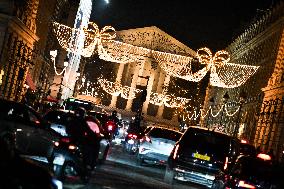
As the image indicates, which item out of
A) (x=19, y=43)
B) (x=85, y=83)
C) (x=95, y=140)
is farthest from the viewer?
(x=85, y=83)

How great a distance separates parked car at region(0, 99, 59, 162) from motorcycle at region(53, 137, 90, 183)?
0.17 metres

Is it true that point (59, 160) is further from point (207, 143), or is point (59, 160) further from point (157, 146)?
point (157, 146)

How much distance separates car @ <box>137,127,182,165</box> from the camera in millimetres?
23703

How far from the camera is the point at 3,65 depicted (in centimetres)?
4403

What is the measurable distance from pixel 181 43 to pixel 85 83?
18298 millimetres

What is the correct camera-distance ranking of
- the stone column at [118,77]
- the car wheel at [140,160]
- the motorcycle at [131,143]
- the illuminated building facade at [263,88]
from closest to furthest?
1. the car wheel at [140,160]
2. the motorcycle at [131,143]
3. the illuminated building facade at [263,88]
4. the stone column at [118,77]

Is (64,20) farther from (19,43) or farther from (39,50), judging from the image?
(19,43)

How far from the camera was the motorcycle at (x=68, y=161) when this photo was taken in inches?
564

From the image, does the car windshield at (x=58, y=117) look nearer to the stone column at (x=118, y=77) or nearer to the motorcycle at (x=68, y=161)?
the motorcycle at (x=68, y=161)

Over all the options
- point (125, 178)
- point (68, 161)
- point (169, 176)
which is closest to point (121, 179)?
point (125, 178)

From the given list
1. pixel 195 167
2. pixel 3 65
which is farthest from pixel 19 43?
pixel 195 167

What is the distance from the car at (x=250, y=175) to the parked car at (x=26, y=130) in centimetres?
475

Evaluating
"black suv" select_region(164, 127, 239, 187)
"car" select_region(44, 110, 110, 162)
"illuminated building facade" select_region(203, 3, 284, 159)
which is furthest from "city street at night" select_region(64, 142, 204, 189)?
"illuminated building facade" select_region(203, 3, 284, 159)

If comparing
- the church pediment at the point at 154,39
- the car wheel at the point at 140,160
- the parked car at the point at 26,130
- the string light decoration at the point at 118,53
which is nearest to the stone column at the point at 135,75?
the church pediment at the point at 154,39
